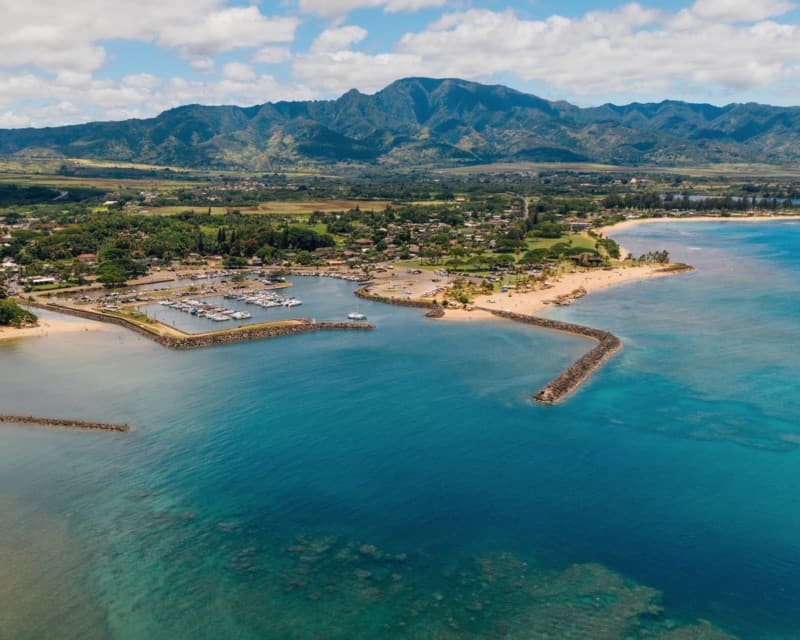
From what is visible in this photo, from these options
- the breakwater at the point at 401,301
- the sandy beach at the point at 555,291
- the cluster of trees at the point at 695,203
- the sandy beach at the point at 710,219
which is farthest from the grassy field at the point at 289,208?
the sandy beach at the point at 555,291

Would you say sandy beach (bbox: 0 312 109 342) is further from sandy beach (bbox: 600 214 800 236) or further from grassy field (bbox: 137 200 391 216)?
sandy beach (bbox: 600 214 800 236)

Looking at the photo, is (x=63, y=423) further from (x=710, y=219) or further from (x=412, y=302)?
(x=710, y=219)

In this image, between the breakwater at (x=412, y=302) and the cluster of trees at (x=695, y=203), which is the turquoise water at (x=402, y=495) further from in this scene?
the cluster of trees at (x=695, y=203)

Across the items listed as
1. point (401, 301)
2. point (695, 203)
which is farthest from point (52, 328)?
point (695, 203)

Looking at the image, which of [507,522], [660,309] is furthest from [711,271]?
[507,522]

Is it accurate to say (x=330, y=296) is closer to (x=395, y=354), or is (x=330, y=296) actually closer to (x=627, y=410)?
(x=395, y=354)
